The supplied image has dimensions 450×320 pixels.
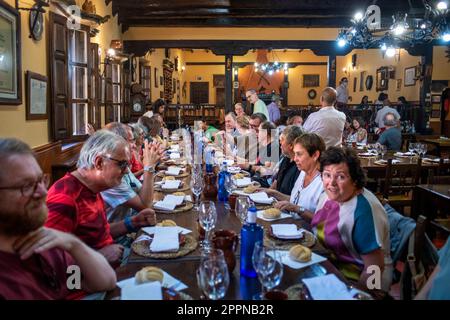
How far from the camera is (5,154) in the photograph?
1.21 metres

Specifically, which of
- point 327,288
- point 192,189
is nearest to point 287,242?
point 327,288

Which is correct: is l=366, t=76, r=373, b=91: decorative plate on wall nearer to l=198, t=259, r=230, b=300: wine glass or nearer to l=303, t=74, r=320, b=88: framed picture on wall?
l=303, t=74, r=320, b=88: framed picture on wall

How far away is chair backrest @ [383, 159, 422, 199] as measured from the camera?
4.00m

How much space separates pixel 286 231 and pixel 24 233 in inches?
47.0

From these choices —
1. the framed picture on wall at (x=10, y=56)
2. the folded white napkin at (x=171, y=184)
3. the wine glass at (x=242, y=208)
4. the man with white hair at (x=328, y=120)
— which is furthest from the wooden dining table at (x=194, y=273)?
the man with white hair at (x=328, y=120)

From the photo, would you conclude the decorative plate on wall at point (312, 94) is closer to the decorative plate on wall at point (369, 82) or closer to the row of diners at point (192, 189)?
the decorative plate on wall at point (369, 82)

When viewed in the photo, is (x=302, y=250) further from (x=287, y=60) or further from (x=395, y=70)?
(x=287, y=60)

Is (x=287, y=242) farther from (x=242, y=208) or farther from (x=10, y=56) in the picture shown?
(x=10, y=56)

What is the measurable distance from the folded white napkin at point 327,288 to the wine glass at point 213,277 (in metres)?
0.33

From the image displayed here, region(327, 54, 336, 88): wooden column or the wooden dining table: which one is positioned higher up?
region(327, 54, 336, 88): wooden column

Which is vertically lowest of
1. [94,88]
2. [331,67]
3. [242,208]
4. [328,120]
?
[242,208]

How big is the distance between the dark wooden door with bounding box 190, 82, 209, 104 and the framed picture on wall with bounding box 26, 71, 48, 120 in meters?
13.3

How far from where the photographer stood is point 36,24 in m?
3.86

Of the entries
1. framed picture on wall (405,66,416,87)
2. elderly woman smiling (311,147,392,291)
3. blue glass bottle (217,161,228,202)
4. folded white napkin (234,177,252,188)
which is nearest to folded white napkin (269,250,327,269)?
elderly woman smiling (311,147,392,291)
